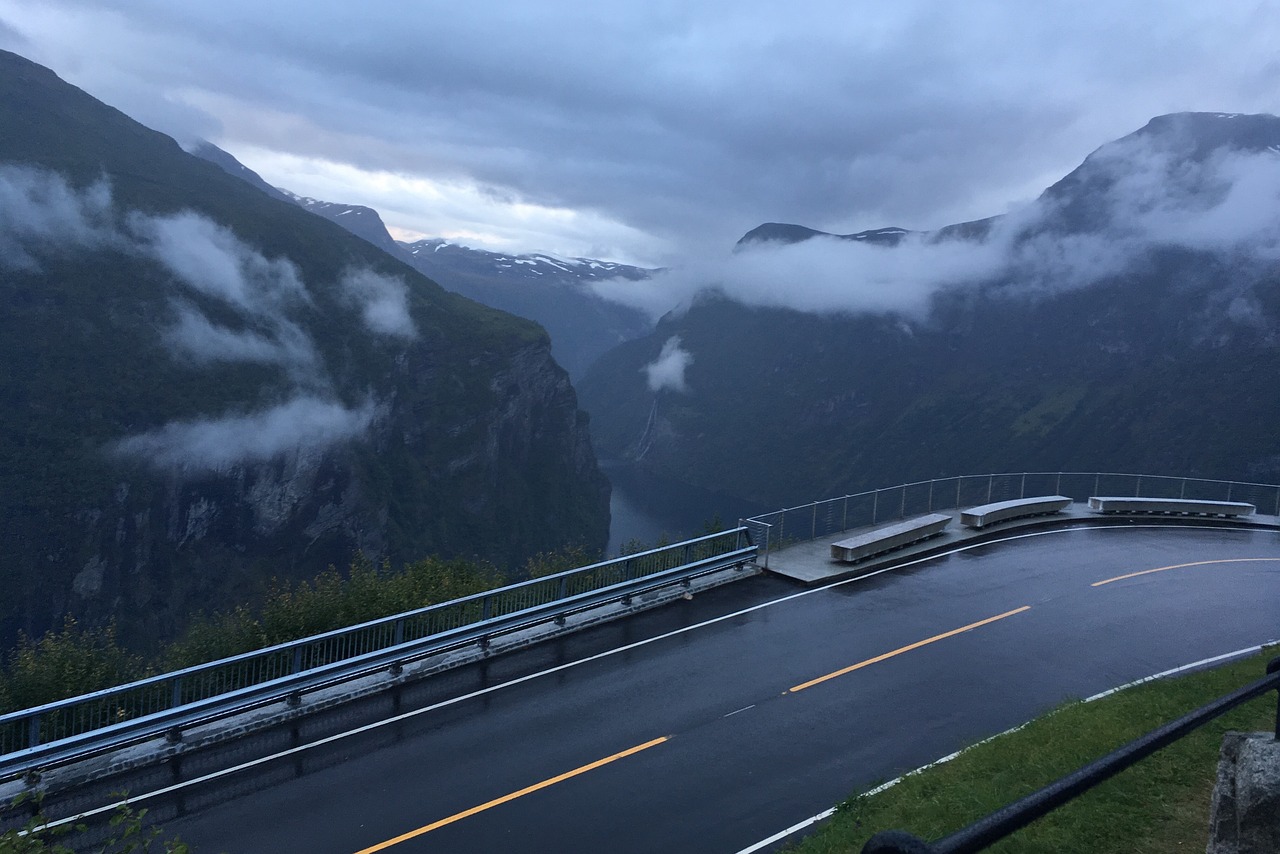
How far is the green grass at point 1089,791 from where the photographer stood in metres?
7.47

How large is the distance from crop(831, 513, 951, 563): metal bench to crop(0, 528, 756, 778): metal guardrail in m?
2.76

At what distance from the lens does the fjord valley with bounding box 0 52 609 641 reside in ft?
406

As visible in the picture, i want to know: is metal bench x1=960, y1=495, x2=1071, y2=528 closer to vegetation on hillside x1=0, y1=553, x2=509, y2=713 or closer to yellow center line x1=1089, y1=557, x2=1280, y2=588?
yellow center line x1=1089, y1=557, x2=1280, y2=588

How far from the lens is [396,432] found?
182625mm

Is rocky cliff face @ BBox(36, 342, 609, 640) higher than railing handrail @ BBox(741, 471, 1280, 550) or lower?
lower

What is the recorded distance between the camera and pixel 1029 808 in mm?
2348

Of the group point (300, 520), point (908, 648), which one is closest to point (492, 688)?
point (908, 648)

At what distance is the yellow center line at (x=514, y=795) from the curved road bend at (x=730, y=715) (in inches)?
1.1

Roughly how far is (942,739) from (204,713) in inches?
429

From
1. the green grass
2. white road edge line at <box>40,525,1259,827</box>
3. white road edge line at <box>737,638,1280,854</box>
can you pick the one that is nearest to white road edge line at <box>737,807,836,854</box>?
white road edge line at <box>737,638,1280,854</box>

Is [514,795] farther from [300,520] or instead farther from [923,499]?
[300,520]

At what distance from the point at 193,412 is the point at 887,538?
482ft

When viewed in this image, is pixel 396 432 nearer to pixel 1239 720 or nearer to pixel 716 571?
pixel 716 571

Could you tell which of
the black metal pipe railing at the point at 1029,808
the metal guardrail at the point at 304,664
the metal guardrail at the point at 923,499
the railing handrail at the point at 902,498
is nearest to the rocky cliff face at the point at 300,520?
the metal guardrail at the point at 923,499
